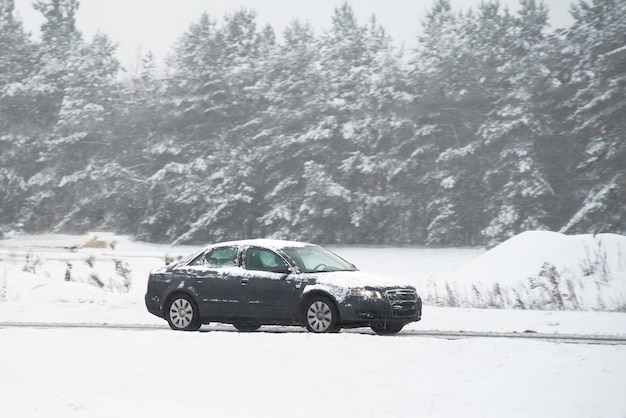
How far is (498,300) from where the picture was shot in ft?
85.6

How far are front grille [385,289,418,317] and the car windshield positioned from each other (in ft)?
4.19

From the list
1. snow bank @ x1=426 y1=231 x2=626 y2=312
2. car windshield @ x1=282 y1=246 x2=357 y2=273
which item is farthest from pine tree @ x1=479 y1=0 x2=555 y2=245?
car windshield @ x1=282 y1=246 x2=357 y2=273

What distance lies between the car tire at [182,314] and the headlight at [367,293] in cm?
292

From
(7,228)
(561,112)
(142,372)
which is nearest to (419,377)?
(142,372)

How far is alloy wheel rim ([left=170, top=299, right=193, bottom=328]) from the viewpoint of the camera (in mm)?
17375

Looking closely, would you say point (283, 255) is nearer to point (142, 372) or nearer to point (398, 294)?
point (398, 294)

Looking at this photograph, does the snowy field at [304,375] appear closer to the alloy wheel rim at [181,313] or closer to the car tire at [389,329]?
the alloy wheel rim at [181,313]

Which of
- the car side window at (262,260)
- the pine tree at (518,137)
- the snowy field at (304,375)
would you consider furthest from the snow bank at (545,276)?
the pine tree at (518,137)

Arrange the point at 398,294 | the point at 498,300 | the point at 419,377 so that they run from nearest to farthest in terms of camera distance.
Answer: the point at 419,377 < the point at 398,294 < the point at 498,300

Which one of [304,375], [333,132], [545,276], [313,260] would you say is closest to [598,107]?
[333,132]

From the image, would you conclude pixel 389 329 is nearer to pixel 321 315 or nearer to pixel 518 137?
pixel 321 315

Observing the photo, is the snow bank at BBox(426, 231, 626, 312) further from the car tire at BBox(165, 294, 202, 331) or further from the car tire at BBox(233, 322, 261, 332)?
the car tire at BBox(165, 294, 202, 331)

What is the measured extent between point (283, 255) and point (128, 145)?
5962 centimetres

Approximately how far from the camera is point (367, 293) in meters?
16.0
